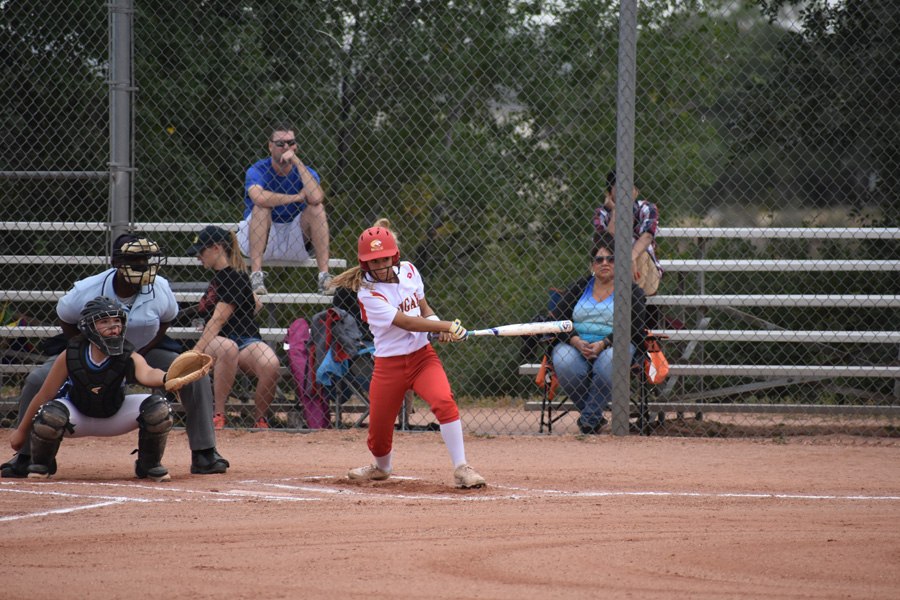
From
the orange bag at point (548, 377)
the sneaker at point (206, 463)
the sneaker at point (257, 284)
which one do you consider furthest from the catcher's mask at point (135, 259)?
the orange bag at point (548, 377)

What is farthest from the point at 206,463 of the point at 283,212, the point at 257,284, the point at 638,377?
the point at 638,377

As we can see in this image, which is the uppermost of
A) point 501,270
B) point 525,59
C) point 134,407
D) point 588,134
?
point 525,59

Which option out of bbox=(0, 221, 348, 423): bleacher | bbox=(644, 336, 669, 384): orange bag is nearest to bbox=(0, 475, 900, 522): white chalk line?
bbox=(644, 336, 669, 384): orange bag

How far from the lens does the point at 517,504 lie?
4.11 metres

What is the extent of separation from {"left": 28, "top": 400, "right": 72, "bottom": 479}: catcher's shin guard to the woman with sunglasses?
340 cm

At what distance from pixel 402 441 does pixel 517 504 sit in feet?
8.46

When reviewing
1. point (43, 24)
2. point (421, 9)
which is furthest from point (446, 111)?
point (43, 24)

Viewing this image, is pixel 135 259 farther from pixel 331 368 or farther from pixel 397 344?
pixel 331 368

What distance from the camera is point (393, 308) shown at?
4590 mm

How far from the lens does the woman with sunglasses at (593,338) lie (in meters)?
6.55

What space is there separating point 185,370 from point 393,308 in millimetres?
1163

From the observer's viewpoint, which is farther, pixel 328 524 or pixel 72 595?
pixel 328 524

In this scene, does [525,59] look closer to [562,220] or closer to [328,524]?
[562,220]

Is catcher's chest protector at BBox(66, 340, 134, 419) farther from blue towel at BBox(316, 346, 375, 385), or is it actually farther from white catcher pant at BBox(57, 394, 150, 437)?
blue towel at BBox(316, 346, 375, 385)
